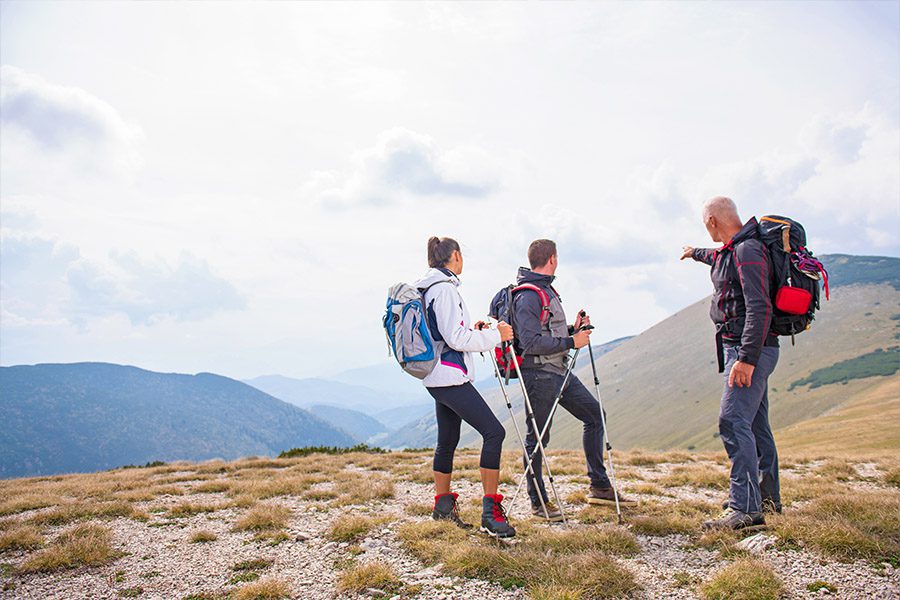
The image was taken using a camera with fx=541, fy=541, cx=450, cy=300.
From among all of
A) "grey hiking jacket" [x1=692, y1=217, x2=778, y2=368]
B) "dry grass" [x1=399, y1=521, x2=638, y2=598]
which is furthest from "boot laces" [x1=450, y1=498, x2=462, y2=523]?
"grey hiking jacket" [x1=692, y1=217, x2=778, y2=368]

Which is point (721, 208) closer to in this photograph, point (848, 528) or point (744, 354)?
point (744, 354)

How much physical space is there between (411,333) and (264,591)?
125 inches

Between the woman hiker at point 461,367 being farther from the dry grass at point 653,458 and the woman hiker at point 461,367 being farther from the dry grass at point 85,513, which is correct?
the dry grass at point 653,458

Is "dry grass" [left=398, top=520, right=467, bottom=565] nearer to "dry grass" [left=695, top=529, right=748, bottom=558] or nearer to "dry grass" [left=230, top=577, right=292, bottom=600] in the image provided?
"dry grass" [left=230, top=577, right=292, bottom=600]

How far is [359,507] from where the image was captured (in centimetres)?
943

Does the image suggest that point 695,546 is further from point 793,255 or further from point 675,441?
point 675,441

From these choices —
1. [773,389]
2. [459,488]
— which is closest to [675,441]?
[773,389]

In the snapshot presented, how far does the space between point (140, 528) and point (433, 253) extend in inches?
249

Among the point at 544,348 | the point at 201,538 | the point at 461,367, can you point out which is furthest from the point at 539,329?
the point at 201,538

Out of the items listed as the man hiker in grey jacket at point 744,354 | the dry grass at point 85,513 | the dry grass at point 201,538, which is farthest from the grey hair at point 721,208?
the dry grass at point 85,513

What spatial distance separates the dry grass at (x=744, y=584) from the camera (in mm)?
4715

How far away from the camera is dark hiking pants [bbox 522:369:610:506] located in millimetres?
7973

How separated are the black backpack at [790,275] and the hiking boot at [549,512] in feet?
12.8

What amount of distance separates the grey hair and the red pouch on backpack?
116cm
